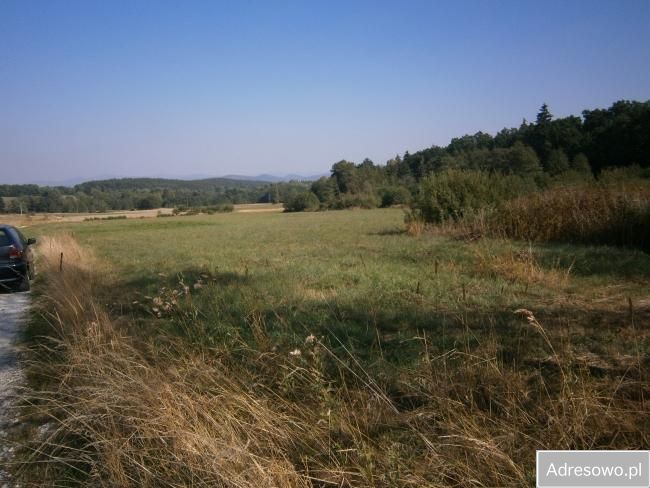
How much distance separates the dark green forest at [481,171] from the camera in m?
19.7

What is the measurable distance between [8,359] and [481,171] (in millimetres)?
19169

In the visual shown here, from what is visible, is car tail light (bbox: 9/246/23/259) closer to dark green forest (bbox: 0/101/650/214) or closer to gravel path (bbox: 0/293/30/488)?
gravel path (bbox: 0/293/30/488)

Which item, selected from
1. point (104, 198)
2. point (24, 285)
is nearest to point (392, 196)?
point (24, 285)

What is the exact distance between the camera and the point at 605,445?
2354mm

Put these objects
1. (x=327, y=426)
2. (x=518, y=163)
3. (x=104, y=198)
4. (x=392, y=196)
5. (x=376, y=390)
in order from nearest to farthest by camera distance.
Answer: (x=327, y=426) → (x=376, y=390) → (x=518, y=163) → (x=392, y=196) → (x=104, y=198)

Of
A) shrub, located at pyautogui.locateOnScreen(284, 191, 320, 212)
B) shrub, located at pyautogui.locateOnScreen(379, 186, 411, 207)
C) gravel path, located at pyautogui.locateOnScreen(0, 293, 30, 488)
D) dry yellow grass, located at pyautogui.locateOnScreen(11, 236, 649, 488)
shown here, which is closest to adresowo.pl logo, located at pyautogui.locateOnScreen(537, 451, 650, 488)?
dry yellow grass, located at pyautogui.locateOnScreen(11, 236, 649, 488)

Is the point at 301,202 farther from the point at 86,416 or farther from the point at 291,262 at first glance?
the point at 86,416

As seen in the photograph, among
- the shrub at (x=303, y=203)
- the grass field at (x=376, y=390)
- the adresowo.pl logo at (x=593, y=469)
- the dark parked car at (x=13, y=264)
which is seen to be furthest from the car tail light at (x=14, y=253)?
the shrub at (x=303, y=203)

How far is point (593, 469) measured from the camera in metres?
2.17

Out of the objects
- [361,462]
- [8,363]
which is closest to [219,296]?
[8,363]

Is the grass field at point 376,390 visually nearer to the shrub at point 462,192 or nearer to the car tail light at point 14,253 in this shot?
the car tail light at point 14,253

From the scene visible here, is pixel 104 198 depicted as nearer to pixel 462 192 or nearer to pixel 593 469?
pixel 462 192

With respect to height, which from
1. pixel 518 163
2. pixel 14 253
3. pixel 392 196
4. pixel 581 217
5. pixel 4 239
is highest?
pixel 518 163

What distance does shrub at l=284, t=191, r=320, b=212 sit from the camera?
9412 cm
